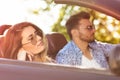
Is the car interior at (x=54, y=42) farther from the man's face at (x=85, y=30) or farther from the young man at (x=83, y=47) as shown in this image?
the man's face at (x=85, y=30)

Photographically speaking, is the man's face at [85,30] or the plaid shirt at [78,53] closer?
the plaid shirt at [78,53]

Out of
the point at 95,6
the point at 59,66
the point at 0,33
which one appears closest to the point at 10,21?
the point at 0,33

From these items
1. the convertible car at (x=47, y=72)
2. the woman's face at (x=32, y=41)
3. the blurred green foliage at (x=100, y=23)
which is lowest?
the convertible car at (x=47, y=72)

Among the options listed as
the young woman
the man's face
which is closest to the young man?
Result: the man's face

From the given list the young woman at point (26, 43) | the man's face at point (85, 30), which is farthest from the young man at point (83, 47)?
the young woman at point (26, 43)

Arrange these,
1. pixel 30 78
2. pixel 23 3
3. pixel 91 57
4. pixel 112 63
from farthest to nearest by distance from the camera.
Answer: pixel 91 57 → pixel 23 3 → pixel 30 78 → pixel 112 63

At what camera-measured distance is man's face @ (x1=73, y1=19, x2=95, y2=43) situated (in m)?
2.01

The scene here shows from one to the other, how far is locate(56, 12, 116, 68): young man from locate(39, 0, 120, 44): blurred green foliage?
0.10ft

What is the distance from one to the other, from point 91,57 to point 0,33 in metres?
0.65

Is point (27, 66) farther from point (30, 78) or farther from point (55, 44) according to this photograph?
point (55, 44)

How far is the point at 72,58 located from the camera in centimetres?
191

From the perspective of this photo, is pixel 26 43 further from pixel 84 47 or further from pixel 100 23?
pixel 100 23

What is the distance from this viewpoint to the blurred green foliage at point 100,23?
191 cm

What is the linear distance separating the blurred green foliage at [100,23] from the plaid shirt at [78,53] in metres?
0.05
